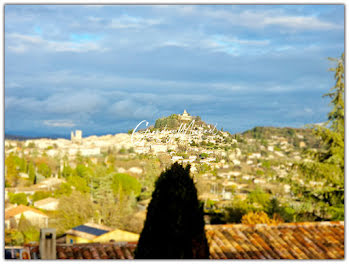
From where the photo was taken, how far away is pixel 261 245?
7.57 m

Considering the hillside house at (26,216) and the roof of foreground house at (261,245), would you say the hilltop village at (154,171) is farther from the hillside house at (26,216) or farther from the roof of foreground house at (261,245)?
the roof of foreground house at (261,245)

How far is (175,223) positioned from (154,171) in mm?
395

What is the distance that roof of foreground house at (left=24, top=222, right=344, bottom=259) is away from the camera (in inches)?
281

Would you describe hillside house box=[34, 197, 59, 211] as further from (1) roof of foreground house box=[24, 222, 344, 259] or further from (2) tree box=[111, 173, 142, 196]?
(1) roof of foreground house box=[24, 222, 344, 259]

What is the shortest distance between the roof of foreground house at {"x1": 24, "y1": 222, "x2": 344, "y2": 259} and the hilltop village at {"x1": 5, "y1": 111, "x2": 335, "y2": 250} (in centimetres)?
146

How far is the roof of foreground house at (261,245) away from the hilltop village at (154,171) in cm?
146

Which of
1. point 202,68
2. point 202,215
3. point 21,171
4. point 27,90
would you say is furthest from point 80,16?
point 202,215

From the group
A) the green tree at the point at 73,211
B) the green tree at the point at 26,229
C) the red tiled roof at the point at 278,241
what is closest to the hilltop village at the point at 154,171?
the green tree at the point at 73,211

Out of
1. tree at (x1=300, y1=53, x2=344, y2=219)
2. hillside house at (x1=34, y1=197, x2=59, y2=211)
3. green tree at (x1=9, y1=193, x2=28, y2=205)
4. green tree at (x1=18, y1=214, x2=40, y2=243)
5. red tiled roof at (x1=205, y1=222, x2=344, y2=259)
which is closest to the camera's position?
red tiled roof at (x1=205, y1=222, x2=344, y2=259)

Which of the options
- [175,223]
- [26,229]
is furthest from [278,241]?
[26,229]

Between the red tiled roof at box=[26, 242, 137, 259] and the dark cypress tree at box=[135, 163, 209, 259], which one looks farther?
A: the red tiled roof at box=[26, 242, 137, 259]

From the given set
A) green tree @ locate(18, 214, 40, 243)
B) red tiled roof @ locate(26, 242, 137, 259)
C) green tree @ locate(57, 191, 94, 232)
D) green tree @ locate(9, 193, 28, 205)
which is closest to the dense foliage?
red tiled roof @ locate(26, 242, 137, 259)

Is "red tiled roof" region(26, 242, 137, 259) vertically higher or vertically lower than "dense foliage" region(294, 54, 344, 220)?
lower

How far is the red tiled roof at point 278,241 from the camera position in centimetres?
724
